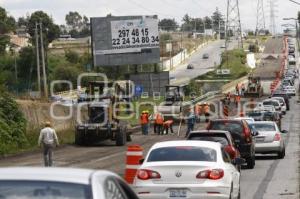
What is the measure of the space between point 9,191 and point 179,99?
69377mm

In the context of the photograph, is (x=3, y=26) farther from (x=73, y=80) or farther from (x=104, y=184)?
(x=104, y=184)

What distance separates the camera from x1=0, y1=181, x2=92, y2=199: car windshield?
6.50 meters

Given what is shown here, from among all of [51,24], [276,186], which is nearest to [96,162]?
[276,186]

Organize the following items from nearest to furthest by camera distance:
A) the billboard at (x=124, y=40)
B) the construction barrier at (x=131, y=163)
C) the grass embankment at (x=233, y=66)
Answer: the construction barrier at (x=131, y=163), the billboard at (x=124, y=40), the grass embankment at (x=233, y=66)

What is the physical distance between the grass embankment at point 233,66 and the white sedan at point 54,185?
130700mm

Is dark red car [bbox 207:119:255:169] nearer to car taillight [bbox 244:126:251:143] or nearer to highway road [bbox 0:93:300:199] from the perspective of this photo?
car taillight [bbox 244:126:251:143]

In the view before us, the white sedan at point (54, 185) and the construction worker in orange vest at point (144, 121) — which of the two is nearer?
the white sedan at point (54, 185)

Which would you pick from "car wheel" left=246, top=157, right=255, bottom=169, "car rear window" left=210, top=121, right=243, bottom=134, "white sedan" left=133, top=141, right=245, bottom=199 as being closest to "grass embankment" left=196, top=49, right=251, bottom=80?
"car rear window" left=210, top=121, right=243, bottom=134

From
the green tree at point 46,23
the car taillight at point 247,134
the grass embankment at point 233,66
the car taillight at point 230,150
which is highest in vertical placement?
the green tree at point 46,23

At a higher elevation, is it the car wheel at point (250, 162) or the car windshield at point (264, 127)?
the car windshield at point (264, 127)

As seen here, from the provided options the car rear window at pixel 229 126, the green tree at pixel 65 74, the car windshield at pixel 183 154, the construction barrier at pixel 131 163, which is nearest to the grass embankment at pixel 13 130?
the car rear window at pixel 229 126

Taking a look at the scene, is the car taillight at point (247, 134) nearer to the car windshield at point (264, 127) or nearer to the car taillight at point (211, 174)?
the car windshield at point (264, 127)

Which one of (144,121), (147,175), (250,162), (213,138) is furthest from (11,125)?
(147,175)

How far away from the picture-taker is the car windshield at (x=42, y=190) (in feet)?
21.3
